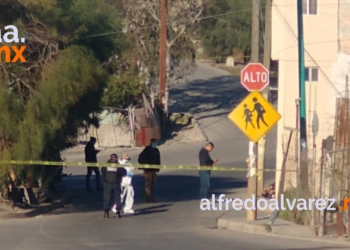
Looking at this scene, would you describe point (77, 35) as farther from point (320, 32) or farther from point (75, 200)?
point (320, 32)

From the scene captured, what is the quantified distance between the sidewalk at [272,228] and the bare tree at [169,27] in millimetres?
Answer: 26386

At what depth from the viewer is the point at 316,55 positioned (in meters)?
22.7

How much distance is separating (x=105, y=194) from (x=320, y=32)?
8576 millimetres

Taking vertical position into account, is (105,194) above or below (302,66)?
below

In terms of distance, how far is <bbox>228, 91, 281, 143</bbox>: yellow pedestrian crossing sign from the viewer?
54.4 feet

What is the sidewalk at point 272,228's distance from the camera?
15.4 metres

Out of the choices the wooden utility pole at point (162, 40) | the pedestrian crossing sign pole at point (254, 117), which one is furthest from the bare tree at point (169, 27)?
the pedestrian crossing sign pole at point (254, 117)

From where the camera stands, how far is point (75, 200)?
2259cm

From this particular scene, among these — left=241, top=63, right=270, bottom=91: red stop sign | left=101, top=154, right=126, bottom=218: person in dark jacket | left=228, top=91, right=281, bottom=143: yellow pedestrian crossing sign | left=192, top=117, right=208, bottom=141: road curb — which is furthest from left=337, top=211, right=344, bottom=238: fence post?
left=192, top=117, right=208, bottom=141: road curb

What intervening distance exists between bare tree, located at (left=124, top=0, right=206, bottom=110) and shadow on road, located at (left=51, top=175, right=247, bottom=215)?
1399 centimetres

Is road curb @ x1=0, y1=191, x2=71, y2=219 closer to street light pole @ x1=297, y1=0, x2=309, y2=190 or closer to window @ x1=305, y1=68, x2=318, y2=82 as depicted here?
street light pole @ x1=297, y1=0, x2=309, y2=190

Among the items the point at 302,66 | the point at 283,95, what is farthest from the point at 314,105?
the point at 302,66

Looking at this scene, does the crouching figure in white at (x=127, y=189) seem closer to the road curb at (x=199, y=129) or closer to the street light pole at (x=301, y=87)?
the street light pole at (x=301, y=87)

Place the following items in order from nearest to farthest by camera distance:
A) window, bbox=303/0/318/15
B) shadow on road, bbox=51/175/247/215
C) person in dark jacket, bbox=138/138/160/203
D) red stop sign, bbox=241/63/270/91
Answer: red stop sign, bbox=241/63/270/91 → shadow on road, bbox=51/175/247/215 → person in dark jacket, bbox=138/138/160/203 → window, bbox=303/0/318/15
